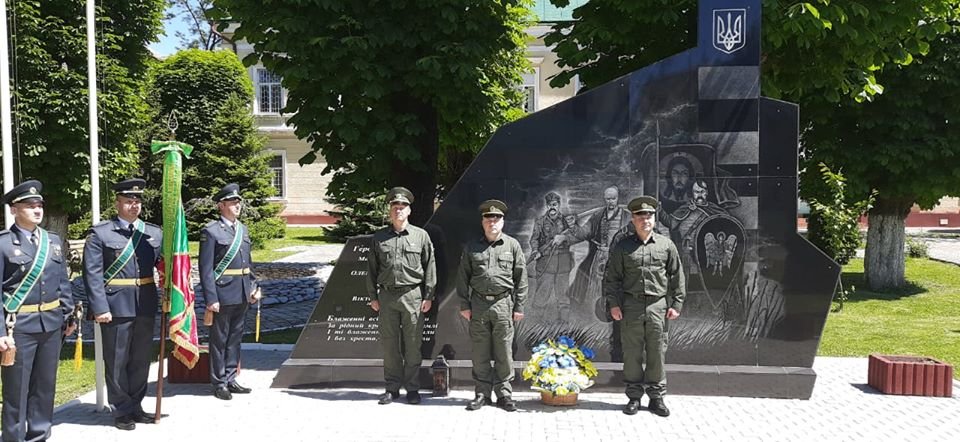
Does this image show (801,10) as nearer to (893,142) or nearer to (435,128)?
(435,128)

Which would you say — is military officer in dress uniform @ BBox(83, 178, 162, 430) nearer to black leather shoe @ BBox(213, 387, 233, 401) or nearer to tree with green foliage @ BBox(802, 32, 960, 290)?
black leather shoe @ BBox(213, 387, 233, 401)

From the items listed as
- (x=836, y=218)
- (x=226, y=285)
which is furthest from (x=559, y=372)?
(x=836, y=218)

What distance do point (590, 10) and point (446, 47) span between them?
2572 millimetres

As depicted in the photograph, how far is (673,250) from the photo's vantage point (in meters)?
6.98

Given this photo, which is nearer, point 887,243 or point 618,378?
point 618,378

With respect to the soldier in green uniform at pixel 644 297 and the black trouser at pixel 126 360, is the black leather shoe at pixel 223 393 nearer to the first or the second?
the black trouser at pixel 126 360

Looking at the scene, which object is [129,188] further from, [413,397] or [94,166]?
[413,397]

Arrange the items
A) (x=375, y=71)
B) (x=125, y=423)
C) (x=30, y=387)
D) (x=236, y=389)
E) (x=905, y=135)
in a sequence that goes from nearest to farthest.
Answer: (x=30, y=387) → (x=125, y=423) → (x=236, y=389) → (x=375, y=71) → (x=905, y=135)

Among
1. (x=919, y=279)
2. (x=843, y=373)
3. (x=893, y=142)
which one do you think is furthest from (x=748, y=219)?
(x=919, y=279)

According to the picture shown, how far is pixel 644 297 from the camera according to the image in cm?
693

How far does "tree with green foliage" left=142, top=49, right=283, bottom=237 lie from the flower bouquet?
19487 mm

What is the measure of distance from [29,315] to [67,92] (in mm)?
10073

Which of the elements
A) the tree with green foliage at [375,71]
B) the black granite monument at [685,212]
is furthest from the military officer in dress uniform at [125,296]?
the tree with green foliage at [375,71]

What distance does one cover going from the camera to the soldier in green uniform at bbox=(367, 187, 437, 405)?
727cm
